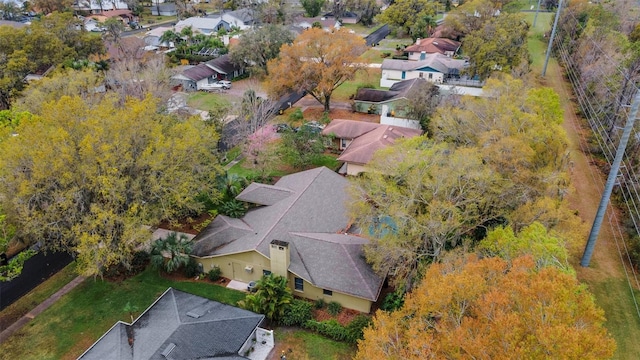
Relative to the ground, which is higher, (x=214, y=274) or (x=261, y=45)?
(x=261, y=45)

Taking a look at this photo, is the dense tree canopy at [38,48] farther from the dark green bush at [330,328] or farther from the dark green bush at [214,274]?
the dark green bush at [330,328]

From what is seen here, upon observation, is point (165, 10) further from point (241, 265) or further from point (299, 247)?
point (299, 247)

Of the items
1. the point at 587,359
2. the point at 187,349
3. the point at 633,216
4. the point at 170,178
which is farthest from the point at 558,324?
the point at 633,216

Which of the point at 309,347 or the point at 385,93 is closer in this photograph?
the point at 309,347

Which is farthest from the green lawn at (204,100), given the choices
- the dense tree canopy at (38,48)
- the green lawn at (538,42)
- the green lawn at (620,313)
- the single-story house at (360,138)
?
the green lawn at (538,42)

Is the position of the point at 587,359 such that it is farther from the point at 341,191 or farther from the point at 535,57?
the point at 535,57

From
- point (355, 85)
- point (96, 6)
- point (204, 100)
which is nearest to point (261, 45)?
point (204, 100)

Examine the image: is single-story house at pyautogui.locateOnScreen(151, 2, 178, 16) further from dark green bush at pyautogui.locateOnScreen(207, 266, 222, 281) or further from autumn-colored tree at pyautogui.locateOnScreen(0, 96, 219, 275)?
dark green bush at pyautogui.locateOnScreen(207, 266, 222, 281)
